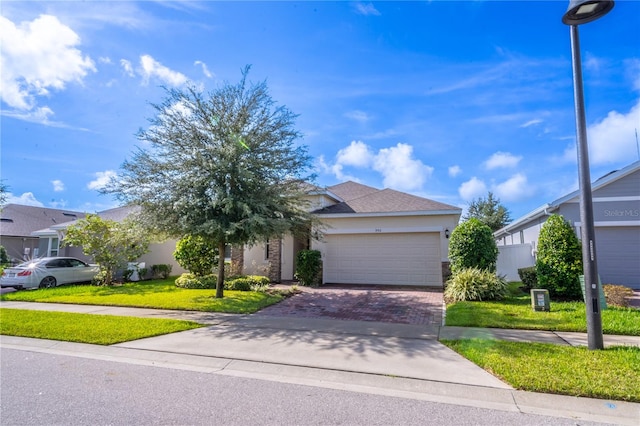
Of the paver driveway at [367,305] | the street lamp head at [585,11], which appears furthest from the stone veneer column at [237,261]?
the street lamp head at [585,11]

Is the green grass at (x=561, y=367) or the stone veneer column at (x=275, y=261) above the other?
the stone veneer column at (x=275, y=261)

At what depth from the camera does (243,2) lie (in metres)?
8.52

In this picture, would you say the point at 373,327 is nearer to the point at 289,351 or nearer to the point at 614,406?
the point at 289,351

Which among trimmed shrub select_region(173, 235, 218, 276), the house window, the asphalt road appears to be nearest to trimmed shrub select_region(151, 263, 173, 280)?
trimmed shrub select_region(173, 235, 218, 276)

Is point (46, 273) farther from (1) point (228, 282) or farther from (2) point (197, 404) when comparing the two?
(2) point (197, 404)

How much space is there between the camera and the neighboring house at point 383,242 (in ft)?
45.8

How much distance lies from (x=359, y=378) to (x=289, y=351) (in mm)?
1632

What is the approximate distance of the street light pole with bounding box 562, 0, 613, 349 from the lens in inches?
209

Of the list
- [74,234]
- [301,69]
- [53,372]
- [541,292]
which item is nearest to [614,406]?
[541,292]

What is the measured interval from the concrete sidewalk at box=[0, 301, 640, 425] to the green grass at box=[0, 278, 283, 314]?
1.92 meters

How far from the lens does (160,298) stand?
11.6 metres

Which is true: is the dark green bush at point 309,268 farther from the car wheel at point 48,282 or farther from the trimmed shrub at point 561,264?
the car wheel at point 48,282

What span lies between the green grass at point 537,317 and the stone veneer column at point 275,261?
8448mm

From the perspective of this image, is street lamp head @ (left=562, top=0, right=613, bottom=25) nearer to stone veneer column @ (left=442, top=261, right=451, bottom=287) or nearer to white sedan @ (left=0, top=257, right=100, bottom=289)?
stone veneer column @ (left=442, top=261, right=451, bottom=287)
